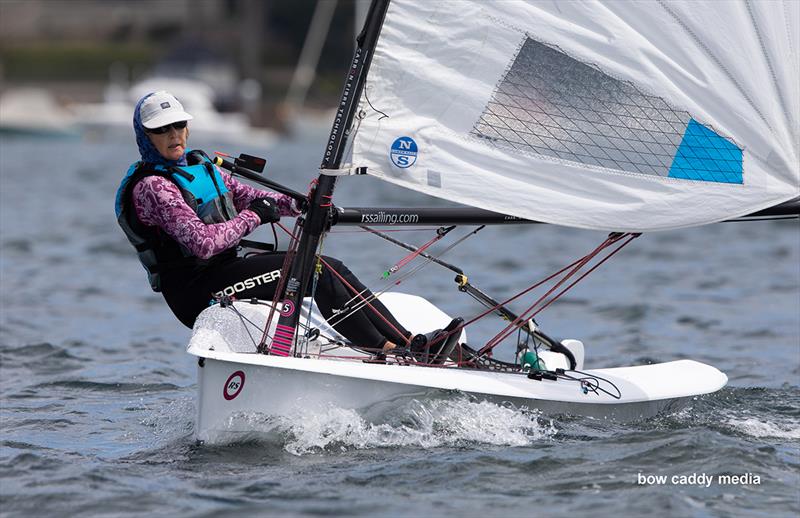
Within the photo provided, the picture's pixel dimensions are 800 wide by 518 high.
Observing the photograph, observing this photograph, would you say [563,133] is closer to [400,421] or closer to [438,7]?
[438,7]

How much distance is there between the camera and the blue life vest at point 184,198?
4.54m

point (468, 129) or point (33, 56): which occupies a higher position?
point (33, 56)

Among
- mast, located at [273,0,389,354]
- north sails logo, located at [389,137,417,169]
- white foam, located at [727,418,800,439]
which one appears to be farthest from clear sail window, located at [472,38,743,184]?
white foam, located at [727,418,800,439]

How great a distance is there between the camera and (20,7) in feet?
194

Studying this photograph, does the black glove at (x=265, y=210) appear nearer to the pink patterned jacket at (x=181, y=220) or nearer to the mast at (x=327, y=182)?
the pink patterned jacket at (x=181, y=220)

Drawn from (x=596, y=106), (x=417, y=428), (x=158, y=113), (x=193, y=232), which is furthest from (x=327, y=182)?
(x=596, y=106)

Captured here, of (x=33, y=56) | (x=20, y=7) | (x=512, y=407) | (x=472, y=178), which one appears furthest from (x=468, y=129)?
(x=20, y=7)

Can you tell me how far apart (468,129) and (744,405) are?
67.1 inches

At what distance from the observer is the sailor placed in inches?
175

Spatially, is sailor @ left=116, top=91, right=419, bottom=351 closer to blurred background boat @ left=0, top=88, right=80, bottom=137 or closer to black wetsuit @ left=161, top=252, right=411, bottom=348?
black wetsuit @ left=161, top=252, right=411, bottom=348

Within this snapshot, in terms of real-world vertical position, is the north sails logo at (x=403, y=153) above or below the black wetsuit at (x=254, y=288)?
above

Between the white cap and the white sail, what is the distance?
675 mm

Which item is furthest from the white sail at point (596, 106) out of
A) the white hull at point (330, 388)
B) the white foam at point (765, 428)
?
the white foam at point (765, 428)

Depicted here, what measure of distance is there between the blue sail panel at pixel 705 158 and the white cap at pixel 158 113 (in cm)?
181
